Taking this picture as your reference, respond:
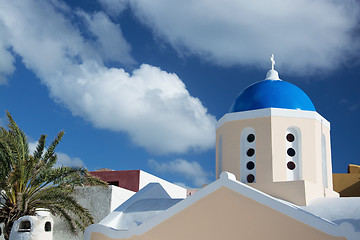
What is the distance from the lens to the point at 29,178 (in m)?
13.3

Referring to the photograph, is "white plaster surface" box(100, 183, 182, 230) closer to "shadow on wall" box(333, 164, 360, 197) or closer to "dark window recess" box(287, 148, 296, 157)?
"dark window recess" box(287, 148, 296, 157)

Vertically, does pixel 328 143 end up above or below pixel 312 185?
above

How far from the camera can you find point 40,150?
14.1 m

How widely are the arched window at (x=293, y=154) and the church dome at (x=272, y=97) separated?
2.57 feet

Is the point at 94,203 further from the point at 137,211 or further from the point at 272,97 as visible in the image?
the point at 272,97

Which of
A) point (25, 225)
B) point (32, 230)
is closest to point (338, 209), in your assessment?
point (32, 230)

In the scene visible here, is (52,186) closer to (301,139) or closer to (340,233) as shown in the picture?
(301,139)

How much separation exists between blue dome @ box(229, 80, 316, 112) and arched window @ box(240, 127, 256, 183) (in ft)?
2.57

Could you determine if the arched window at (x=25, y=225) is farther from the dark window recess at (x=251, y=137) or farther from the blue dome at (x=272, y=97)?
the blue dome at (x=272, y=97)

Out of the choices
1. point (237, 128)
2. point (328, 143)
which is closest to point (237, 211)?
point (237, 128)

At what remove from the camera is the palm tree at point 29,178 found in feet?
42.7

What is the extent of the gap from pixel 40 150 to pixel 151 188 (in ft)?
11.8

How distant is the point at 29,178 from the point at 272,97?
7421mm

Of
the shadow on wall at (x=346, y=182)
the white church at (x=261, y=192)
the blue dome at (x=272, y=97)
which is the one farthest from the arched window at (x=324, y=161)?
the shadow on wall at (x=346, y=182)
